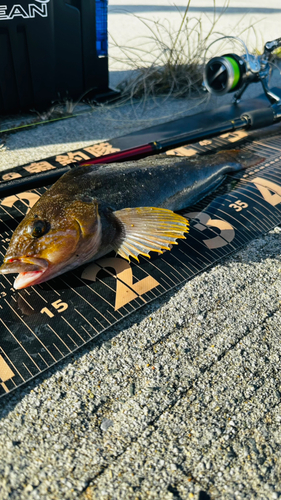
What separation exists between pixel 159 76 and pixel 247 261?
4299 millimetres

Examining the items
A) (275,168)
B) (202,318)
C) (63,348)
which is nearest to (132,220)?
(202,318)

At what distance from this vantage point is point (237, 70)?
4.47 m

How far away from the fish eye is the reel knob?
10.9 feet

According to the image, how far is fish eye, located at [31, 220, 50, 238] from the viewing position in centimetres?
222

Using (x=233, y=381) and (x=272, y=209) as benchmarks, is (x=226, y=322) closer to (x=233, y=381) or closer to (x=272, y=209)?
(x=233, y=381)

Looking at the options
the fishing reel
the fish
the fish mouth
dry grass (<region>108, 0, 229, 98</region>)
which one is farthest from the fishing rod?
the fish mouth

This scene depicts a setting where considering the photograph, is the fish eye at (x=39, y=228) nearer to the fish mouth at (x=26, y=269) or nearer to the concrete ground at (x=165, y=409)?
the fish mouth at (x=26, y=269)

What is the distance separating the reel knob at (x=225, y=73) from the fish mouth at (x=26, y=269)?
3477 millimetres

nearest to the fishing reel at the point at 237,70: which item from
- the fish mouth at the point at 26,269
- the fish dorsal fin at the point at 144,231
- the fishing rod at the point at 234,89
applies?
the fishing rod at the point at 234,89

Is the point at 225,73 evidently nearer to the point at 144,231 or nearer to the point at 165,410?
the point at 144,231

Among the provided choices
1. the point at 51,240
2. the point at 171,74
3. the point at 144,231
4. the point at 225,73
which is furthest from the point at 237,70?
the point at 51,240

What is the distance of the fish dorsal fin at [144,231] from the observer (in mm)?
2490

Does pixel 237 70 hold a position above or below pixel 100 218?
above

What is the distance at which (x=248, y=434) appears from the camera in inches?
70.9
